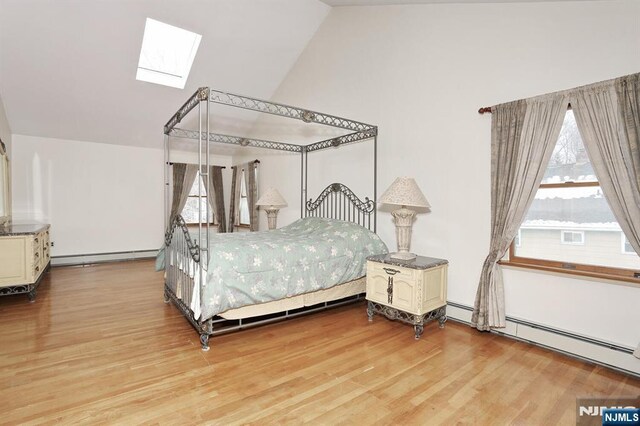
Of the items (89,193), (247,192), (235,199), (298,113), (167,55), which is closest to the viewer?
(298,113)

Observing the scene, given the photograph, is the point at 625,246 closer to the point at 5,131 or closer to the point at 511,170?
the point at 511,170

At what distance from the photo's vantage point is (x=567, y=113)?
104 inches

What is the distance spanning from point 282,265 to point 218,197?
15.9 feet

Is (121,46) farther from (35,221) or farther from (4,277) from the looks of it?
(35,221)

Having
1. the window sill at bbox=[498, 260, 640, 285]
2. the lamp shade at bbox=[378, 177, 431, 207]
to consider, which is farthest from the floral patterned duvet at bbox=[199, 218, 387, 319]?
the window sill at bbox=[498, 260, 640, 285]

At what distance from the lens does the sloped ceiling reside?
390cm

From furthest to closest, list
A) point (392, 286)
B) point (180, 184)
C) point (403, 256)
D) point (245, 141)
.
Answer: point (180, 184) < point (245, 141) < point (403, 256) < point (392, 286)

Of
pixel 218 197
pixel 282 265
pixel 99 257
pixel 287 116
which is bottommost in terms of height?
pixel 99 257

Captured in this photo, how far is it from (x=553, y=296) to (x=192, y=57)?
5352 millimetres

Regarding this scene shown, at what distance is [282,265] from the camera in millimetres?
3066

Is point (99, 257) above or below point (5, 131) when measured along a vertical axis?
below

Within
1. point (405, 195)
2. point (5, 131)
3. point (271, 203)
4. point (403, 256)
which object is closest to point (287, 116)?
point (405, 195)

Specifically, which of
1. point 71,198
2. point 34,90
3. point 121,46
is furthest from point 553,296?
point 71,198

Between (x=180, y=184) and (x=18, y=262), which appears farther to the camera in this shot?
(x=180, y=184)
